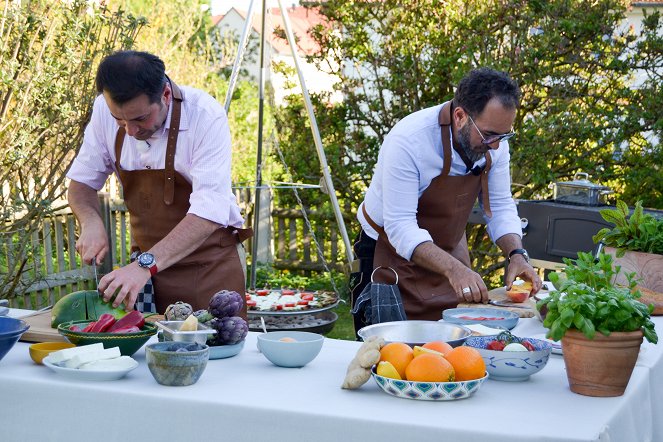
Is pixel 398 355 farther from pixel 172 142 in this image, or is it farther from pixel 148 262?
pixel 172 142

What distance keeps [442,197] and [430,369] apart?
1536mm

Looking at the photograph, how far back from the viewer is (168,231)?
344cm

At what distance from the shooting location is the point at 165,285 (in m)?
3.47

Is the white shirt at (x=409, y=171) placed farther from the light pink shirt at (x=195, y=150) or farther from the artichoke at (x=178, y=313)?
the artichoke at (x=178, y=313)

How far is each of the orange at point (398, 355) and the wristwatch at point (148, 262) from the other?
1006 mm

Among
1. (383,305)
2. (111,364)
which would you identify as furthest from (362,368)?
(383,305)

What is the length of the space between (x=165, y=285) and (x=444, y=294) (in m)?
1.12

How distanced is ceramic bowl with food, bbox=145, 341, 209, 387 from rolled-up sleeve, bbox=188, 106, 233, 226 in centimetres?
104

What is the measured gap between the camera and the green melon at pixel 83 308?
8.68ft

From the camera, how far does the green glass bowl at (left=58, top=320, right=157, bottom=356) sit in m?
2.39

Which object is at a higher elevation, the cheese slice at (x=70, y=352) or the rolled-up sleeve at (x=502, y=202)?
the rolled-up sleeve at (x=502, y=202)

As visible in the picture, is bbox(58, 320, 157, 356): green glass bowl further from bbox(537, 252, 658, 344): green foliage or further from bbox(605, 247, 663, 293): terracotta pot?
bbox(605, 247, 663, 293): terracotta pot

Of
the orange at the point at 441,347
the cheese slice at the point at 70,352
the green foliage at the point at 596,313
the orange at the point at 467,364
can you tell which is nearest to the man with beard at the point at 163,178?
the cheese slice at the point at 70,352

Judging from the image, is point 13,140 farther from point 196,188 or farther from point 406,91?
point 406,91
